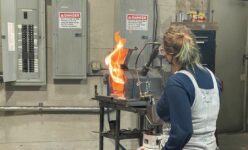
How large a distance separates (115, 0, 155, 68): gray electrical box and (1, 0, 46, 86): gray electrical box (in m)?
0.78

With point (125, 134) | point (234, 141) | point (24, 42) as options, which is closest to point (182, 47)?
point (125, 134)

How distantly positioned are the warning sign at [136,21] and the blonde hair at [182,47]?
6.70 ft

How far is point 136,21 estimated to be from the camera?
12.9ft

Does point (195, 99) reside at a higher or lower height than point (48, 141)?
higher

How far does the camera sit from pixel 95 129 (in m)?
4.16

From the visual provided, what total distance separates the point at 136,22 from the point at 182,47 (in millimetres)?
2112

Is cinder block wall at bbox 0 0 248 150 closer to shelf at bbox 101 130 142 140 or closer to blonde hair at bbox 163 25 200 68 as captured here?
shelf at bbox 101 130 142 140

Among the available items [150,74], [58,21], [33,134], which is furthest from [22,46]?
[150,74]

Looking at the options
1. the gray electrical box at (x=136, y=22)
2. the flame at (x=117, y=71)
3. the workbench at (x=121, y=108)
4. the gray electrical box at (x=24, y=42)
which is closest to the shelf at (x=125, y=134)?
the workbench at (x=121, y=108)

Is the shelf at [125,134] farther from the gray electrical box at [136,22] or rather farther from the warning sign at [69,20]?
the warning sign at [69,20]

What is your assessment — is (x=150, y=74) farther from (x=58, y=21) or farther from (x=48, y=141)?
A: (x=48, y=141)

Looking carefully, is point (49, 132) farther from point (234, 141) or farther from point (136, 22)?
point (234, 141)

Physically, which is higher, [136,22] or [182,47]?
[136,22]

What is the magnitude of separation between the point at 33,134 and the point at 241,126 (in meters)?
2.82
